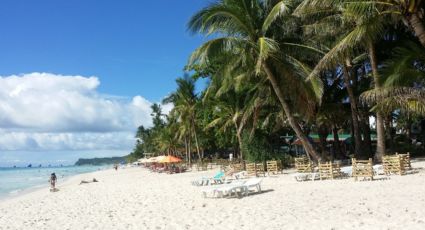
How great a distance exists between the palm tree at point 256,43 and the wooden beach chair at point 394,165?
3.24 meters

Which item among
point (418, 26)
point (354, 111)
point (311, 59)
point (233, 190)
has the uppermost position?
point (311, 59)

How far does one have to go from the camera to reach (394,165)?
15023mm

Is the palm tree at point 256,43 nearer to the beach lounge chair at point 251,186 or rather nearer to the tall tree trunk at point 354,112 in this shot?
the tall tree trunk at point 354,112

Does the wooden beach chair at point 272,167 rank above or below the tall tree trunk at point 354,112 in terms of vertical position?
below

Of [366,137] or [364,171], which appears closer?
[364,171]

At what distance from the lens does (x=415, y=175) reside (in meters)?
14.3

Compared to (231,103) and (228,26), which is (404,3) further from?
(231,103)

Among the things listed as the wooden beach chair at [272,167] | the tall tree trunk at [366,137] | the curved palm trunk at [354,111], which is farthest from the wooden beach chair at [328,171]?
the tall tree trunk at [366,137]

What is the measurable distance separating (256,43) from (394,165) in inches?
267

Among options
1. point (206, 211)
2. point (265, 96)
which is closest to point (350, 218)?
point (206, 211)

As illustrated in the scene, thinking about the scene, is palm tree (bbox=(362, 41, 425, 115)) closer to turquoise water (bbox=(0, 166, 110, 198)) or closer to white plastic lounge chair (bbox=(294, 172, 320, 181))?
white plastic lounge chair (bbox=(294, 172, 320, 181))

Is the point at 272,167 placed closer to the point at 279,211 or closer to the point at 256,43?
the point at 256,43

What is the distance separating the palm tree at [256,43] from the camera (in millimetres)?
16344

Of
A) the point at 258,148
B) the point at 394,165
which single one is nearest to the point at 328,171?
the point at 394,165
